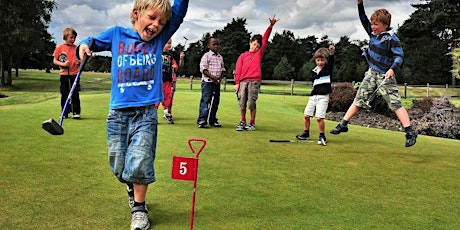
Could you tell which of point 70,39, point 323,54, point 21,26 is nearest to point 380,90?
point 323,54

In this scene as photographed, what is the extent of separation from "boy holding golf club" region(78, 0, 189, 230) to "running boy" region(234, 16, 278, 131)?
5.72m

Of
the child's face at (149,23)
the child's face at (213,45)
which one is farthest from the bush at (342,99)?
the child's face at (149,23)

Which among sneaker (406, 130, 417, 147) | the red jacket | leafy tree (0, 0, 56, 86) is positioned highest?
leafy tree (0, 0, 56, 86)

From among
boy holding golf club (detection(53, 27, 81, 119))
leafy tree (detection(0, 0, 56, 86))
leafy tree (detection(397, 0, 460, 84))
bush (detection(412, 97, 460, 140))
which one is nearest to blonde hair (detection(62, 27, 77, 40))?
boy holding golf club (detection(53, 27, 81, 119))

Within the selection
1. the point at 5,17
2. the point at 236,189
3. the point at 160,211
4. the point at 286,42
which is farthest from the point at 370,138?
the point at 286,42

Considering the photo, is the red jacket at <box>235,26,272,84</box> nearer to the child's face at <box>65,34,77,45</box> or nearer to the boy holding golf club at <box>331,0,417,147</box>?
the boy holding golf club at <box>331,0,417,147</box>

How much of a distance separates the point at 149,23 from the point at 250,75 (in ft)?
20.0

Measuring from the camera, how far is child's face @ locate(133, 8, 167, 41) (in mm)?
3691

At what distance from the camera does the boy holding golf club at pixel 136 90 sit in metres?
3.69

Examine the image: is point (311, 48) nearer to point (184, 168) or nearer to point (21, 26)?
point (21, 26)

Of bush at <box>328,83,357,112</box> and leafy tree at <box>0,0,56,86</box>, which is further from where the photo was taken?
leafy tree at <box>0,0,56,86</box>

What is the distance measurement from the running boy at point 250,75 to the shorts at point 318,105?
1.73 m

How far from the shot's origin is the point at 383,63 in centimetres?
684

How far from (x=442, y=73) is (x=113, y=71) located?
64271 mm
